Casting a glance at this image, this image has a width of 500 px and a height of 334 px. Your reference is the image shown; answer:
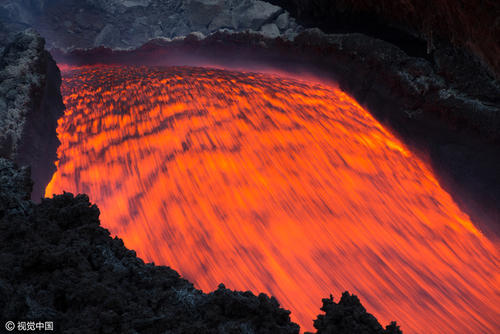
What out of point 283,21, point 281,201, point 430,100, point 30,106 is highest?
point 283,21

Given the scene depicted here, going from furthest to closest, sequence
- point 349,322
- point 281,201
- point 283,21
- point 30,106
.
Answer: point 283,21, point 30,106, point 281,201, point 349,322

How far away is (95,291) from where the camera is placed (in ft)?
2.31

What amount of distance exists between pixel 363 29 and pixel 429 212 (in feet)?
3.60

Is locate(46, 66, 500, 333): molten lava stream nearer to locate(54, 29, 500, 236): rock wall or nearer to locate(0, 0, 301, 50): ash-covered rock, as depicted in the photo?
locate(54, 29, 500, 236): rock wall

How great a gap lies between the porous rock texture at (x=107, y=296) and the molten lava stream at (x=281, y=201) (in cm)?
35

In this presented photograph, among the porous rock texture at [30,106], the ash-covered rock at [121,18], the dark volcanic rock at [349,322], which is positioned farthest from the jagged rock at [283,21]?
the dark volcanic rock at [349,322]

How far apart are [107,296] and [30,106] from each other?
124 cm

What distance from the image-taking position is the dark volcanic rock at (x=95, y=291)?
0.67m

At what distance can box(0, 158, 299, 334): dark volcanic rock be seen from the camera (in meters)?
0.67

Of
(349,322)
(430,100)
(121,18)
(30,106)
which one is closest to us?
(349,322)

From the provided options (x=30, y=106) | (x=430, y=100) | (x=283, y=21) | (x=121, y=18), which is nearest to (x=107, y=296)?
(x=30, y=106)

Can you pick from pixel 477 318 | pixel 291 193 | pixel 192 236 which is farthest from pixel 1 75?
pixel 477 318

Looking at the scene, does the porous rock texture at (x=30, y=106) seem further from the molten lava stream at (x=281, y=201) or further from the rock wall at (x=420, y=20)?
the rock wall at (x=420, y=20)

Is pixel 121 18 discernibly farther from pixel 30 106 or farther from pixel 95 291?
pixel 95 291
